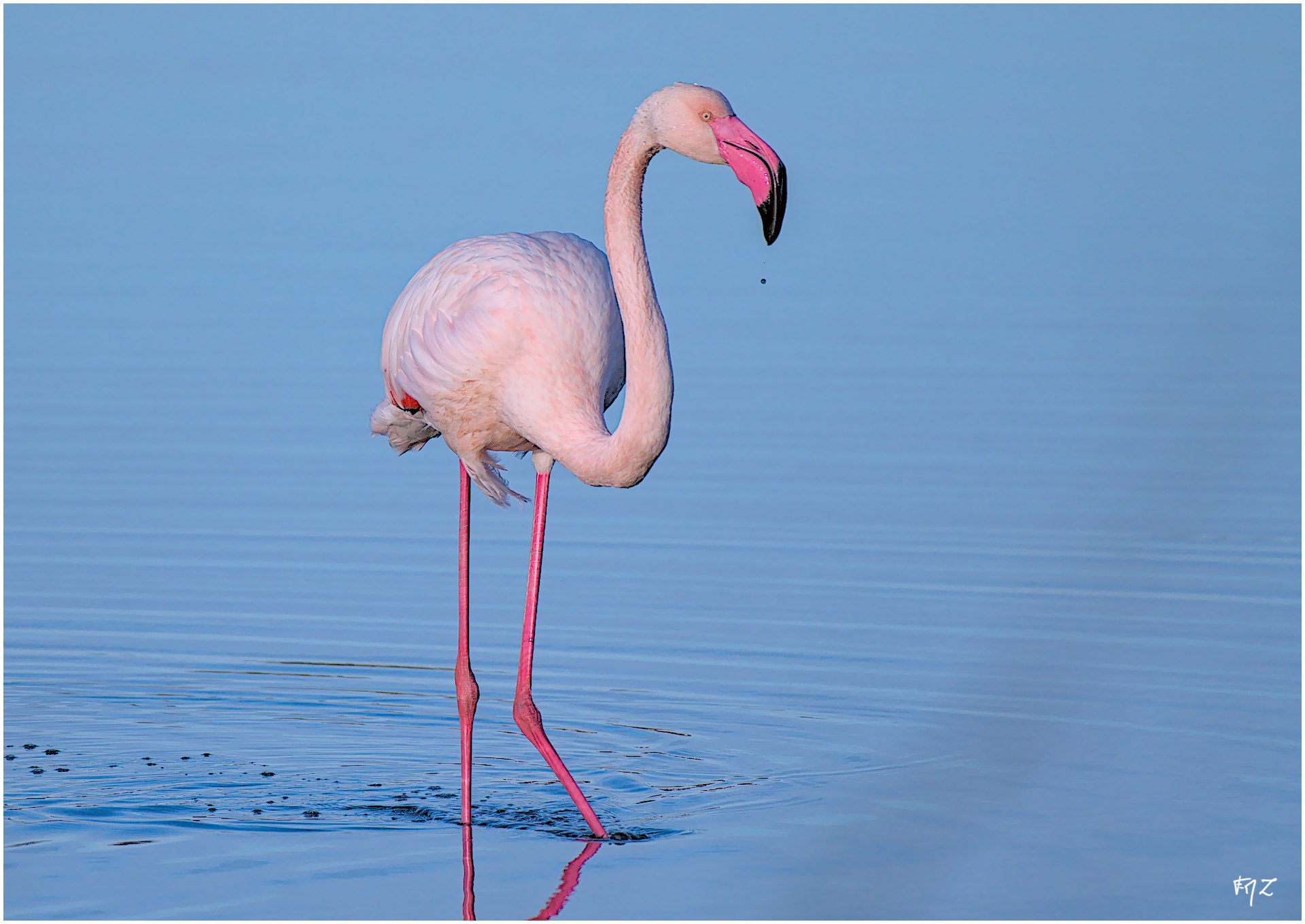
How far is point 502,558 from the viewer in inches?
341

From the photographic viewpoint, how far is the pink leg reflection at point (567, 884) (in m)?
4.48

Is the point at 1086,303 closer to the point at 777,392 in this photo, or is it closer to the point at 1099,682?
the point at 777,392

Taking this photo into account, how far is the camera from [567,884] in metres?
4.72

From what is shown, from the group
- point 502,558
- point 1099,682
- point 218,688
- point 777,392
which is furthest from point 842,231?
point 1099,682

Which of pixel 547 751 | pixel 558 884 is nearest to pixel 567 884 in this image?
pixel 558 884

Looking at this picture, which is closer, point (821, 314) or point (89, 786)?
point (89, 786)

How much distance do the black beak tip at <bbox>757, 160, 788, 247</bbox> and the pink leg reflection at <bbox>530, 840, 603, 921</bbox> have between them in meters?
1.78

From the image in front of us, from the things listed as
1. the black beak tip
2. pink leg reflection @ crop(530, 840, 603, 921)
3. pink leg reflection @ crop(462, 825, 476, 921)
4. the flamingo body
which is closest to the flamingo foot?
pink leg reflection @ crop(530, 840, 603, 921)

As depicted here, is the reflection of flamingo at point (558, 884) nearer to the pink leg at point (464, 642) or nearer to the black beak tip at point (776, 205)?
the pink leg at point (464, 642)

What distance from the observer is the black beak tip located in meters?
4.55

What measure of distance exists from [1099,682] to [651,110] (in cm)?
426

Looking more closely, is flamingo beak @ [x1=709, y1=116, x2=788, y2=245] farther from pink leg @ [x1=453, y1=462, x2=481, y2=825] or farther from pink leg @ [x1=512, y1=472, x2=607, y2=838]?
pink leg @ [x1=453, y1=462, x2=481, y2=825]

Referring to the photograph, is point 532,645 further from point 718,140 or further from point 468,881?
point 718,140

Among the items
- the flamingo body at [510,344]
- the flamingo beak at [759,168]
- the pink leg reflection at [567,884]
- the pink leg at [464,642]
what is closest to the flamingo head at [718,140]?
the flamingo beak at [759,168]
